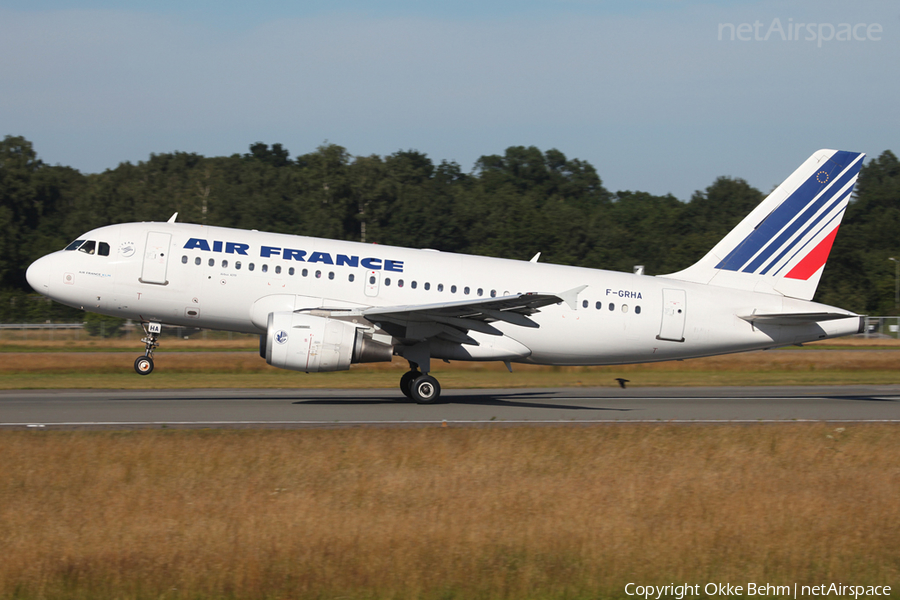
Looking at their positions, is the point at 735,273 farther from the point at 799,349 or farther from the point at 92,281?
the point at 799,349

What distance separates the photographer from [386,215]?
81.4 m

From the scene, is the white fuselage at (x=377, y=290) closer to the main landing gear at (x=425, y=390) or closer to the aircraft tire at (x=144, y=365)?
the aircraft tire at (x=144, y=365)

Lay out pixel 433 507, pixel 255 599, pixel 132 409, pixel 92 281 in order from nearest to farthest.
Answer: pixel 255 599
pixel 433 507
pixel 132 409
pixel 92 281

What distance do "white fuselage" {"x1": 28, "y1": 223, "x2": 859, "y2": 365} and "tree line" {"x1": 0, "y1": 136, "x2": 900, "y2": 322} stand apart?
44.2 m

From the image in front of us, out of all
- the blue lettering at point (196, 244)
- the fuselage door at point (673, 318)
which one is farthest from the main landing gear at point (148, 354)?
the fuselage door at point (673, 318)

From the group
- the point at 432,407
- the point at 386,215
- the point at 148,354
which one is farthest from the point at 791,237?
the point at 386,215

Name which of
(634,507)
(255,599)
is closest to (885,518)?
(634,507)

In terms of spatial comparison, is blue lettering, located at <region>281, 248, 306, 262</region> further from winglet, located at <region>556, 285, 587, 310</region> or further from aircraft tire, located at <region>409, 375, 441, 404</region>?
winglet, located at <region>556, 285, 587, 310</region>

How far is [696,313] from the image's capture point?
77.2ft

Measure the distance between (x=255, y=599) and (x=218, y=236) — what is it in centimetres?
1516

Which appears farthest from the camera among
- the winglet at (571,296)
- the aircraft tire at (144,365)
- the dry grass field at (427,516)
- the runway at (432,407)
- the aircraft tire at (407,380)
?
the aircraft tire at (407,380)

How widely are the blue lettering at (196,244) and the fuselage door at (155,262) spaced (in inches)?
20.5

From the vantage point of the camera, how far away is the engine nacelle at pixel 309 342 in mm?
19931

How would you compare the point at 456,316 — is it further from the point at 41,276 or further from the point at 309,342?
the point at 41,276
